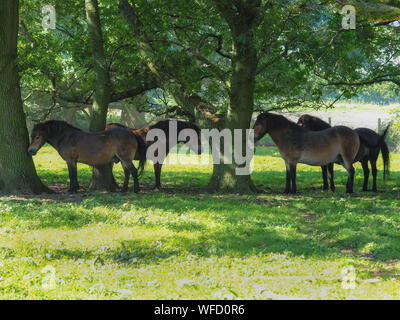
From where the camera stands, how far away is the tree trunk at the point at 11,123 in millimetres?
12836

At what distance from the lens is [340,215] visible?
33.2 ft

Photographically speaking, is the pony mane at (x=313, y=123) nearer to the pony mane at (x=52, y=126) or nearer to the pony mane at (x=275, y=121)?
Result: the pony mane at (x=275, y=121)

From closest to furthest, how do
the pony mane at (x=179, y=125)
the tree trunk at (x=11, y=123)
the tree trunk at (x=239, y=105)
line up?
the tree trunk at (x=11, y=123)
the tree trunk at (x=239, y=105)
the pony mane at (x=179, y=125)

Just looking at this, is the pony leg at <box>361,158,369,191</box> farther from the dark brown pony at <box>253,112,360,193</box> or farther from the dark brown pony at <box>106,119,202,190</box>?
the dark brown pony at <box>106,119,202,190</box>

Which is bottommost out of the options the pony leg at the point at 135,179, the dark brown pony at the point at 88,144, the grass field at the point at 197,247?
the grass field at the point at 197,247

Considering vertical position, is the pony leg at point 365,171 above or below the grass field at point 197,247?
above

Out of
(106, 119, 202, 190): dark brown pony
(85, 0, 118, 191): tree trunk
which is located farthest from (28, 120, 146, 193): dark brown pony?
(106, 119, 202, 190): dark brown pony

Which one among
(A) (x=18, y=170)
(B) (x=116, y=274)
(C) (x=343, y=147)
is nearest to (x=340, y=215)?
(C) (x=343, y=147)

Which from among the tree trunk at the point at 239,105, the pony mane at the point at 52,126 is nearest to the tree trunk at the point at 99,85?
the pony mane at the point at 52,126

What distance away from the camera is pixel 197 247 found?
7.52m

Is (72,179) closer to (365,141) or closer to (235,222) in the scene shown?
(235,222)

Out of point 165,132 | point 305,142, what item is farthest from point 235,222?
point 165,132

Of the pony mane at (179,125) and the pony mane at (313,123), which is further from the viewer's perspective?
the pony mane at (313,123)

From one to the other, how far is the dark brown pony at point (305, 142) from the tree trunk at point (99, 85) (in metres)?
4.59
